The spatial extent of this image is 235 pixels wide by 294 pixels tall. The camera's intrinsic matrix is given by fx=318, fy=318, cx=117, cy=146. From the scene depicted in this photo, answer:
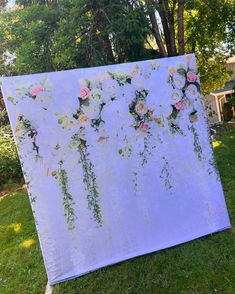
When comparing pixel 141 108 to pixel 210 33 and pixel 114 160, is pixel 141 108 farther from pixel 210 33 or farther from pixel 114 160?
pixel 210 33

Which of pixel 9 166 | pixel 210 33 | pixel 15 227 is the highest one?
pixel 210 33

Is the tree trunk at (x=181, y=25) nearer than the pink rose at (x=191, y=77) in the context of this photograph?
No

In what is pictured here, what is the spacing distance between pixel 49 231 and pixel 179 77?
1.97 meters

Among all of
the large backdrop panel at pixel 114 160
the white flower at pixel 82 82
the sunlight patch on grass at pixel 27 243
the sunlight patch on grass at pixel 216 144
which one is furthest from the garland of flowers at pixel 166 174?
the sunlight patch on grass at pixel 216 144

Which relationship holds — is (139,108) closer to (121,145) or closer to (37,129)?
(121,145)

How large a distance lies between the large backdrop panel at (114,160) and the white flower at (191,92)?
0.01 m

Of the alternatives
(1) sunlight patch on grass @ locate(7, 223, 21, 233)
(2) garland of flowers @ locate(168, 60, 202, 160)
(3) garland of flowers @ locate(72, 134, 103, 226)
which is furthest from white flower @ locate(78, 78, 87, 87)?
(1) sunlight patch on grass @ locate(7, 223, 21, 233)

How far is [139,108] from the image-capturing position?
3129mm

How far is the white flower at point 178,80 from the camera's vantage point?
10.6 feet

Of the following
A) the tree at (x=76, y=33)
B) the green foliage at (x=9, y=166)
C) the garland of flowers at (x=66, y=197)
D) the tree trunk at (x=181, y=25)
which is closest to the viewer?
the garland of flowers at (x=66, y=197)

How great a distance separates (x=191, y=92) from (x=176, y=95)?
19 centimetres

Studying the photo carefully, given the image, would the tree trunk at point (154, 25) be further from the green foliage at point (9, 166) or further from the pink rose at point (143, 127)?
the green foliage at point (9, 166)

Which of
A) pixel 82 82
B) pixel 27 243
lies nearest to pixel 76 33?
pixel 82 82

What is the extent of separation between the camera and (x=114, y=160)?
3.08 m
